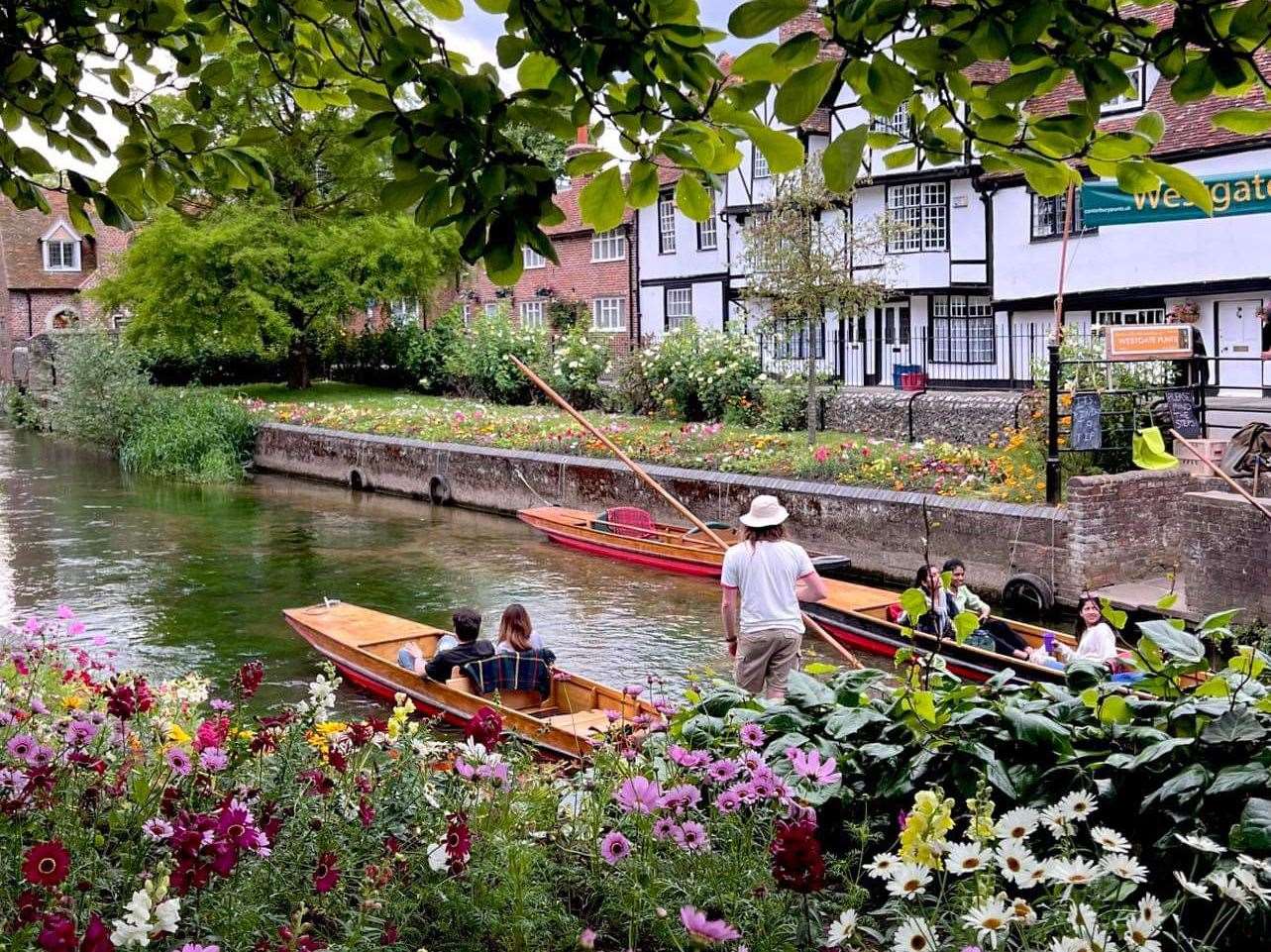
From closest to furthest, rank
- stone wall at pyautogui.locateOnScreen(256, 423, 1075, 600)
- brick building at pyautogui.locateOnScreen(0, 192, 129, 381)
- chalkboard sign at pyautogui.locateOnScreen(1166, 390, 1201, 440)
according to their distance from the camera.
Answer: stone wall at pyautogui.locateOnScreen(256, 423, 1075, 600), chalkboard sign at pyautogui.locateOnScreen(1166, 390, 1201, 440), brick building at pyautogui.locateOnScreen(0, 192, 129, 381)

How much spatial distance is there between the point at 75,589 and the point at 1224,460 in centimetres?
1359

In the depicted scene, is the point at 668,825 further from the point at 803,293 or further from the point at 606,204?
the point at 803,293

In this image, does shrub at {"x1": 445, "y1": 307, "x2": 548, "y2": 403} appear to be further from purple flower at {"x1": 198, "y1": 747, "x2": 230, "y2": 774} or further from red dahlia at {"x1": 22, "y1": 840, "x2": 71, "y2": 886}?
red dahlia at {"x1": 22, "y1": 840, "x2": 71, "y2": 886}

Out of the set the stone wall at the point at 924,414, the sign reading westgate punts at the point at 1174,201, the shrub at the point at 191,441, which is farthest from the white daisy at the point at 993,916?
the shrub at the point at 191,441

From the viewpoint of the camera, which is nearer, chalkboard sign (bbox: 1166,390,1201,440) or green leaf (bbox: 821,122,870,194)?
green leaf (bbox: 821,122,870,194)

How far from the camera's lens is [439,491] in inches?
955

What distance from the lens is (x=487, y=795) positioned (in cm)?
391

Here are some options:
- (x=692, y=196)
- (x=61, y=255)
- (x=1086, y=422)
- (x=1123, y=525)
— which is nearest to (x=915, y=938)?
(x=692, y=196)

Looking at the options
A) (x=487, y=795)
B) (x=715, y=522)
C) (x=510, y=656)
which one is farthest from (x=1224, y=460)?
(x=487, y=795)

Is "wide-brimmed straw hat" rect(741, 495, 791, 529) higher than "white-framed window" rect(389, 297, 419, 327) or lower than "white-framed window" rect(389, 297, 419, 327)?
lower

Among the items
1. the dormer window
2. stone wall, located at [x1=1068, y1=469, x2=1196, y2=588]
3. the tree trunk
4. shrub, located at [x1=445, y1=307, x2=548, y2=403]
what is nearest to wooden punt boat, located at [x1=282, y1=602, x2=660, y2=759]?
stone wall, located at [x1=1068, y1=469, x2=1196, y2=588]

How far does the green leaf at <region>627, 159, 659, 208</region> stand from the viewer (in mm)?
3418

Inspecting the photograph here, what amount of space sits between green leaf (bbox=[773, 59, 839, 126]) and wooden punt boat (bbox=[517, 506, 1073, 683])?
18.1ft

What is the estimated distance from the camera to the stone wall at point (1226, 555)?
39.0 ft
